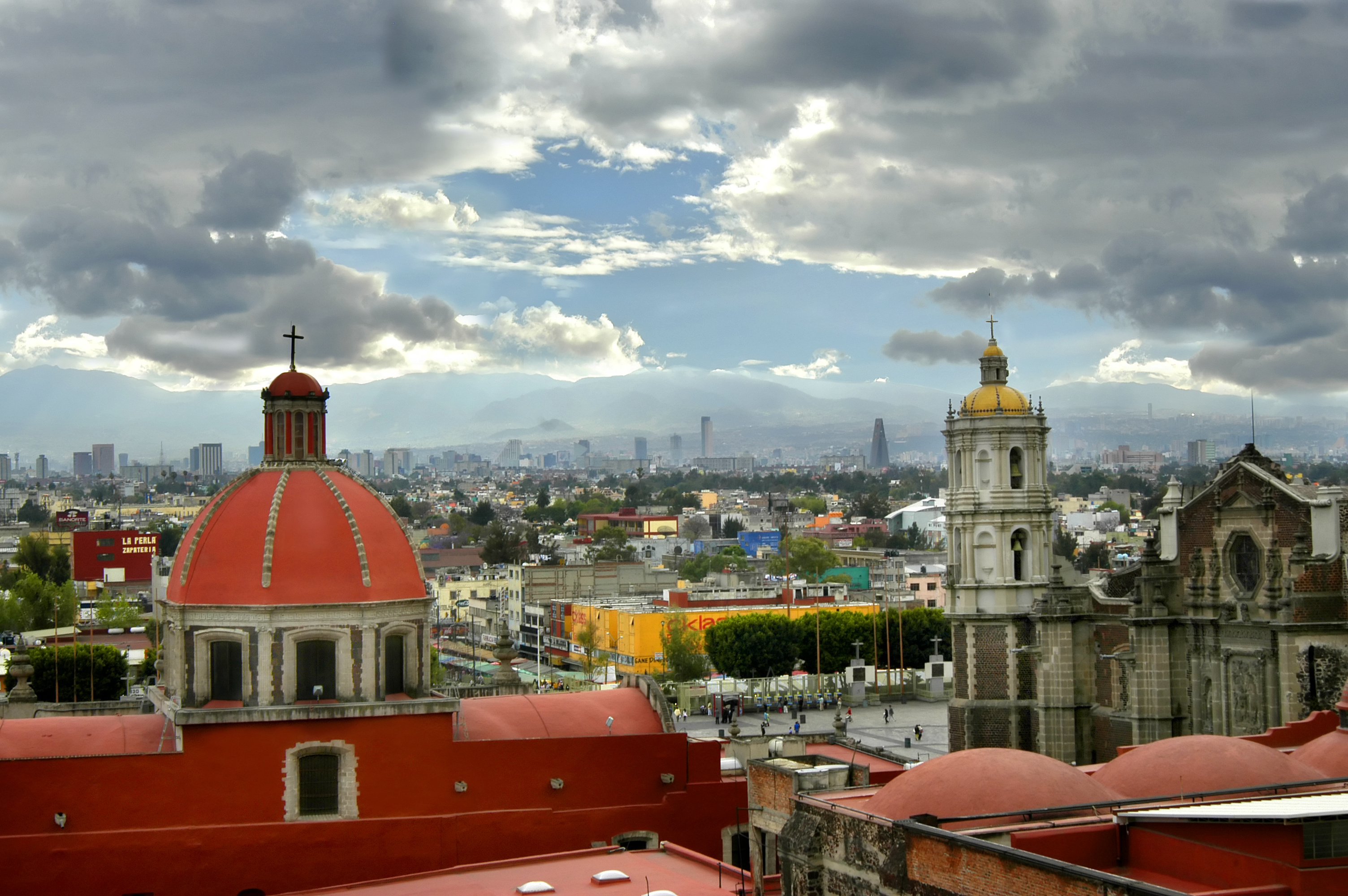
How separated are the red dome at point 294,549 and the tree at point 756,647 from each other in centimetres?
3780

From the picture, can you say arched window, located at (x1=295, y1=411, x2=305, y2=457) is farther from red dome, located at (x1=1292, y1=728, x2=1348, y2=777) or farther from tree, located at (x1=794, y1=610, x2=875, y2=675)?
tree, located at (x1=794, y1=610, x2=875, y2=675)

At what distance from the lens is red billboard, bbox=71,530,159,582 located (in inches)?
3947

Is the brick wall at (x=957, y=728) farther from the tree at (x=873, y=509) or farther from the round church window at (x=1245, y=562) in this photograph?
the tree at (x=873, y=509)

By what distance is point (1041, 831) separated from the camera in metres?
16.3

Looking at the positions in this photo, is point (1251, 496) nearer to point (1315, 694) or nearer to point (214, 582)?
point (1315, 694)

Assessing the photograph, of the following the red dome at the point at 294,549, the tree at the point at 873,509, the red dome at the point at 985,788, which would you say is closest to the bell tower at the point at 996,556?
the red dome at the point at 294,549

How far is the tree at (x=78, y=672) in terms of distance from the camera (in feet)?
164

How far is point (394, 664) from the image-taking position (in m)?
27.2

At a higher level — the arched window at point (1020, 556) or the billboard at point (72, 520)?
the billboard at point (72, 520)

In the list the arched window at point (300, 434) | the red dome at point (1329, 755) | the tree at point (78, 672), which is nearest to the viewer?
the red dome at point (1329, 755)

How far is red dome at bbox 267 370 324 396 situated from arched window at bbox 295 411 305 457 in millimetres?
452

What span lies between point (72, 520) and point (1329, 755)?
128m

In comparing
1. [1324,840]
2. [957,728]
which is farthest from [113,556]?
[1324,840]

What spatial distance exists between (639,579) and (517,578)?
9.00 metres
